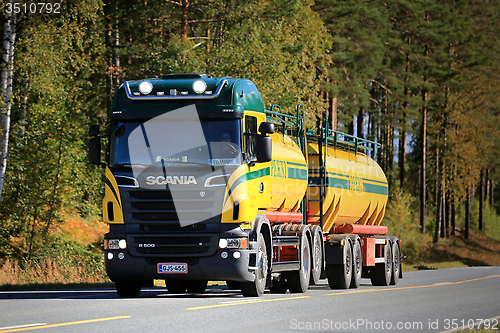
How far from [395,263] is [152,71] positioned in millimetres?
11532

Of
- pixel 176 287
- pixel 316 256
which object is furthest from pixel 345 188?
pixel 176 287

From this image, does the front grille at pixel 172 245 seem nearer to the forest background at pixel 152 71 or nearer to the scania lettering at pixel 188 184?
the scania lettering at pixel 188 184

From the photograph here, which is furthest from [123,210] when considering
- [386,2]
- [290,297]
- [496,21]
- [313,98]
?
[496,21]

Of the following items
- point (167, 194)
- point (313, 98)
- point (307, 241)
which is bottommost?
point (307, 241)

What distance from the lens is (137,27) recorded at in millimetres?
38906

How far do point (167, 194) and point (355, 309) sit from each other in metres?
3.83

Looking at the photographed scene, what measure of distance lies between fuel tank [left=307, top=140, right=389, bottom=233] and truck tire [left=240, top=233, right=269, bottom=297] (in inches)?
182

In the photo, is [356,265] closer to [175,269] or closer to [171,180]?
[175,269]

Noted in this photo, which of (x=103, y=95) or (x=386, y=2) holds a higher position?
(x=386, y=2)

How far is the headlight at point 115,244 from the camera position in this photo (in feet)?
45.1

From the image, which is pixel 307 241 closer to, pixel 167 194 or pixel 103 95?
pixel 167 194

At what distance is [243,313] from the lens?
11.8 m

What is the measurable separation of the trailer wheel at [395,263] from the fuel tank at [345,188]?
1001mm

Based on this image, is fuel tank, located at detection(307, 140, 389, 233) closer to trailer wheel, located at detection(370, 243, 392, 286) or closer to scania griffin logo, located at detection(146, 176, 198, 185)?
trailer wheel, located at detection(370, 243, 392, 286)
